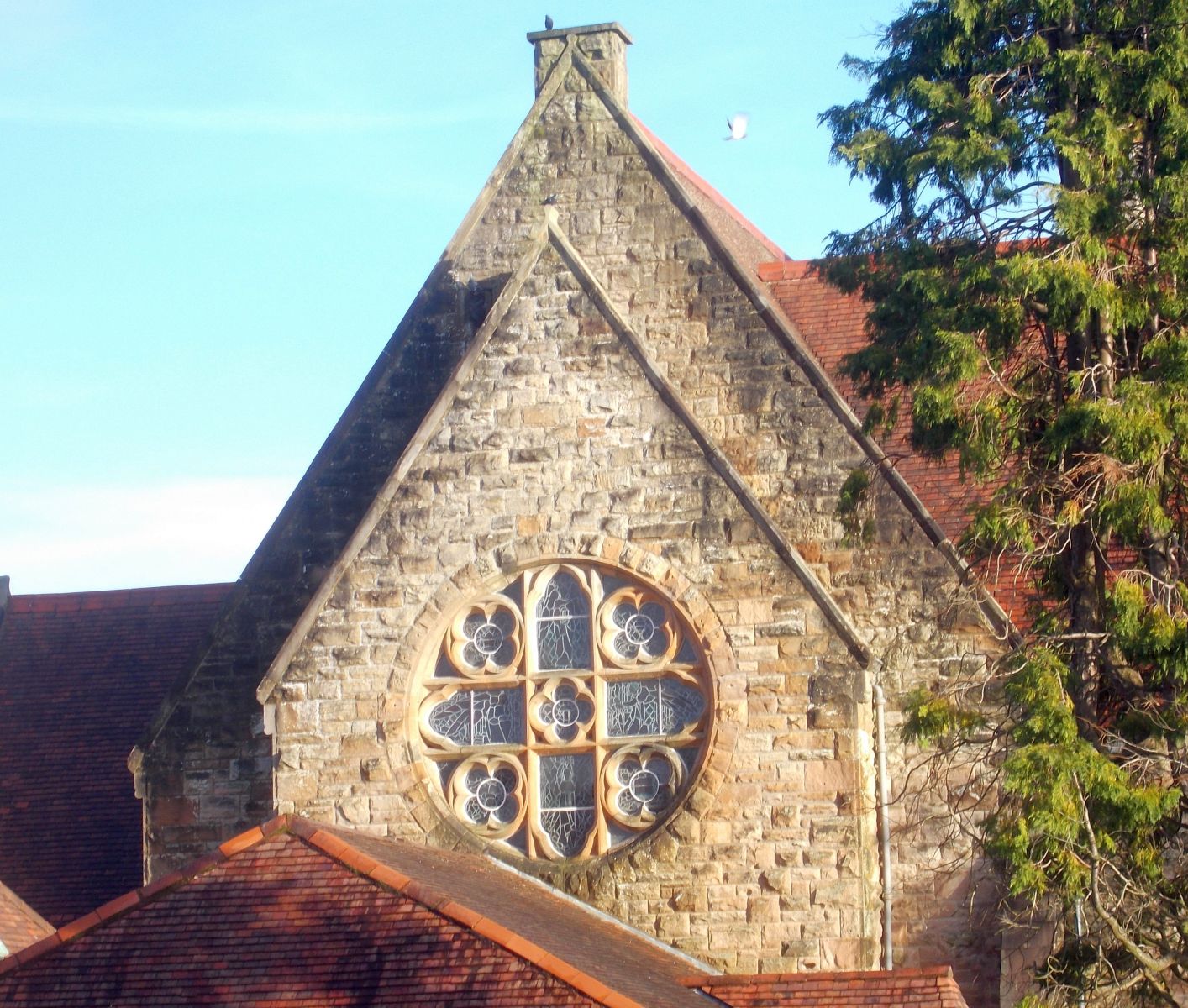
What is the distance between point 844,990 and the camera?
1431 cm

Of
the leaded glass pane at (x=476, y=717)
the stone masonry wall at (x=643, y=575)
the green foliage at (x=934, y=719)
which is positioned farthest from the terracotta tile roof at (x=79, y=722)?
the green foliage at (x=934, y=719)

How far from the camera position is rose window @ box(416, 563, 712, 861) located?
16.9 m

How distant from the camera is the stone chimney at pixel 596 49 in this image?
1909 centimetres

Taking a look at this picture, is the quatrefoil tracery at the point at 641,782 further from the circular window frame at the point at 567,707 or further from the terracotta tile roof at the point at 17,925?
the terracotta tile roof at the point at 17,925

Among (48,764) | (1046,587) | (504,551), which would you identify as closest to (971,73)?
(1046,587)

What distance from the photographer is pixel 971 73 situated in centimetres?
1559

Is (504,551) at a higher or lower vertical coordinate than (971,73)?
lower

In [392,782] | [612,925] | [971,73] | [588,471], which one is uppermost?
[971,73]

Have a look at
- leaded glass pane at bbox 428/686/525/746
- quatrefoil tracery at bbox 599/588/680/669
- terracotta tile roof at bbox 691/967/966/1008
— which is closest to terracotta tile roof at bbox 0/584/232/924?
leaded glass pane at bbox 428/686/525/746

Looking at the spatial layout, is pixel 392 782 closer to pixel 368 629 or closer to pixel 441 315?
pixel 368 629

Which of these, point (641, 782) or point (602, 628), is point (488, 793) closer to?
point (641, 782)

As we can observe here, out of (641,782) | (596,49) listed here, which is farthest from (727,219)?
(641,782)

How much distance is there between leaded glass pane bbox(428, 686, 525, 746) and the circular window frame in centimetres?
5

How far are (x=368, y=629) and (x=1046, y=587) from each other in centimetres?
546
